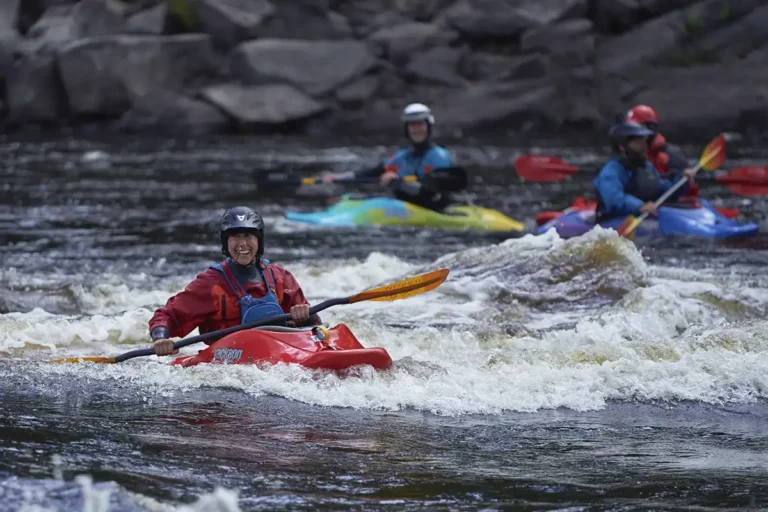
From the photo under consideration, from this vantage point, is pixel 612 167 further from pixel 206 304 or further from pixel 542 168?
pixel 206 304

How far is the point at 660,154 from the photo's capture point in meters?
12.2

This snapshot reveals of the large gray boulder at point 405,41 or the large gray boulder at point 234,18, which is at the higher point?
the large gray boulder at point 234,18

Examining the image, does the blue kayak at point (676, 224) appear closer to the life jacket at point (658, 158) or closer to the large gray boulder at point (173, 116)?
the life jacket at point (658, 158)

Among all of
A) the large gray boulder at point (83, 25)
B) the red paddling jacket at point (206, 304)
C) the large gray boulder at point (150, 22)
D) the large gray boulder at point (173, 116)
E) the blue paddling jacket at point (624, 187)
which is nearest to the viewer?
the red paddling jacket at point (206, 304)

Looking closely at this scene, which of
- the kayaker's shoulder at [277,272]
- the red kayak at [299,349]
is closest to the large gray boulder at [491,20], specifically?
the kayaker's shoulder at [277,272]

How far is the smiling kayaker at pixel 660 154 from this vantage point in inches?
469

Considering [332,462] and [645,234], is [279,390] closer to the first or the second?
[332,462]

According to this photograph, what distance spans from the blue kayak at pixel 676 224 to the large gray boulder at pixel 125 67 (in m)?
15.3

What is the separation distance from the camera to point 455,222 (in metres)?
13.0

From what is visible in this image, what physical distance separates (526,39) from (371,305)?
1789 centimetres

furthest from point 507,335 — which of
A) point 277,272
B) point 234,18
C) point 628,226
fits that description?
point 234,18

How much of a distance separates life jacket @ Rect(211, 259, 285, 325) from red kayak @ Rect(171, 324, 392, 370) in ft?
0.65

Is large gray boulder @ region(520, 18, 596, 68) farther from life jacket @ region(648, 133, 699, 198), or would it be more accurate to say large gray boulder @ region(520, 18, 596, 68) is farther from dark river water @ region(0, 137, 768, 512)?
life jacket @ region(648, 133, 699, 198)

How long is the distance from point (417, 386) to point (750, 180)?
7.88 meters
